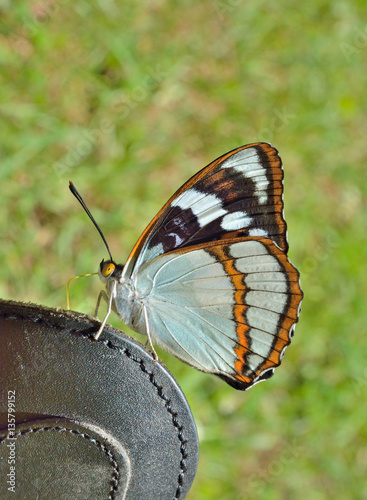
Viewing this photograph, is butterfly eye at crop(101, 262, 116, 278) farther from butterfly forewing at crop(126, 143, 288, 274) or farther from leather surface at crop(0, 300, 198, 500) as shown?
leather surface at crop(0, 300, 198, 500)

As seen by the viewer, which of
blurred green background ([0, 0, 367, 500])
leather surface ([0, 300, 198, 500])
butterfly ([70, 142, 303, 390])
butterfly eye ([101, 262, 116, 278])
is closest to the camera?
leather surface ([0, 300, 198, 500])

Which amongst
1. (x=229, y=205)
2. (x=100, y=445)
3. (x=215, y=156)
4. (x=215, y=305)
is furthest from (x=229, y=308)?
(x=215, y=156)

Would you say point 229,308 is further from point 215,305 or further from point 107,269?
point 107,269

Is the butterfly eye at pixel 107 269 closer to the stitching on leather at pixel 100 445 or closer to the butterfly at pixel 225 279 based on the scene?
the butterfly at pixel 225 279

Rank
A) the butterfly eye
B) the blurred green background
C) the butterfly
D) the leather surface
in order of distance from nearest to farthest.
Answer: the leather surface, the butterfly eye, the butterfly, the blurred green background

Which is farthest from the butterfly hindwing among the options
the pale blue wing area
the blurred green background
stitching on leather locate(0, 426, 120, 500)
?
the blurred green background

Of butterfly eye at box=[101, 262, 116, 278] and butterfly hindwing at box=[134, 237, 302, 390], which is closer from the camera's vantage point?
butterfly eye at box=[101, 262, 116, 278]

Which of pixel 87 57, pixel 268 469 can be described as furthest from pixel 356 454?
pixel 87 57

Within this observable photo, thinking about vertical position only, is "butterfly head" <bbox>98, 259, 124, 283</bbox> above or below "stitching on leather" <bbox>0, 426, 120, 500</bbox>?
above
